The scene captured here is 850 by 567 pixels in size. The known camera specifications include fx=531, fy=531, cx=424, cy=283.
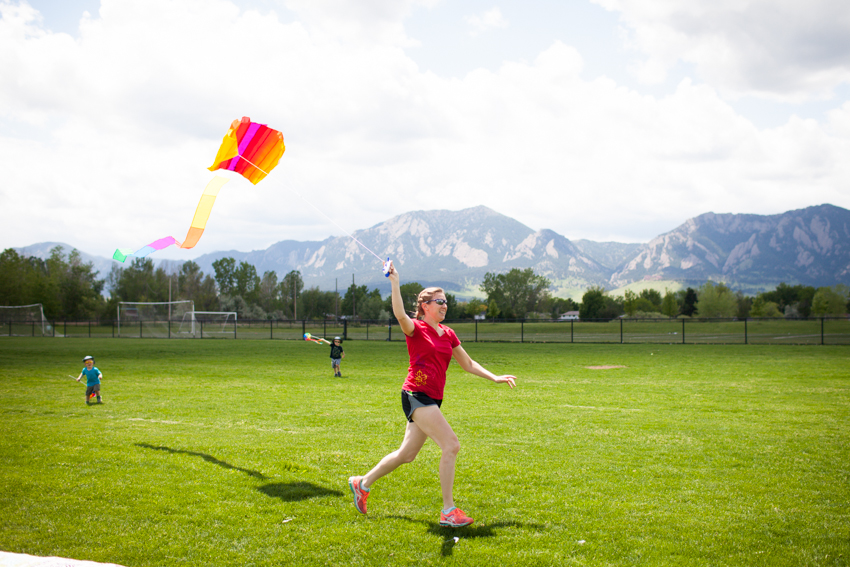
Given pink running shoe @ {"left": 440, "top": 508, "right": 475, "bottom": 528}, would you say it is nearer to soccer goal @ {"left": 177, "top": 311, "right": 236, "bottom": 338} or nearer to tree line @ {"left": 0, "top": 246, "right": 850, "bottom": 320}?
soccer goal @ {"left": 177, "top": 311, "right": 236, "bottom": 338}

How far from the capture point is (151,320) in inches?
2136

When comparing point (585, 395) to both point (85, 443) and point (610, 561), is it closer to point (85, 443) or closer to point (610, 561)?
point (610, 561)

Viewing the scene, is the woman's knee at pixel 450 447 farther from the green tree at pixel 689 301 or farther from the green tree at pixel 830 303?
the green tree at pixel 689 301

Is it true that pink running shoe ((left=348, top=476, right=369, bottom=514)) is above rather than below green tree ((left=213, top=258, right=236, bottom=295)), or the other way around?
below

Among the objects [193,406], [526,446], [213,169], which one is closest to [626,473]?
[526,446]

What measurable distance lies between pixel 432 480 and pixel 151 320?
5573 cm

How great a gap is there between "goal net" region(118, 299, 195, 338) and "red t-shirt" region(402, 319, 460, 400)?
2004 inches

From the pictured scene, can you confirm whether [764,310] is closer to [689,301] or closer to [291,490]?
[689,301]

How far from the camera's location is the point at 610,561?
409 centimetres

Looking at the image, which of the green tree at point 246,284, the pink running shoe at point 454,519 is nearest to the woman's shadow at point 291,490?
the pink running shoe at point 454,519

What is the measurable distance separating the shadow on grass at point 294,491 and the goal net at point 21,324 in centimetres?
5995

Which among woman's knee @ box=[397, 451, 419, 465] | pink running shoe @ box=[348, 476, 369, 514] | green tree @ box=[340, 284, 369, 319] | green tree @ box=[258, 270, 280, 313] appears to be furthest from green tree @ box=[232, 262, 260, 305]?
woman's knee @ box=[397, 451, 419, 465]

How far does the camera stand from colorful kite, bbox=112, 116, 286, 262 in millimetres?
6855

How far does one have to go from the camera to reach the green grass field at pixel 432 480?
433cm
